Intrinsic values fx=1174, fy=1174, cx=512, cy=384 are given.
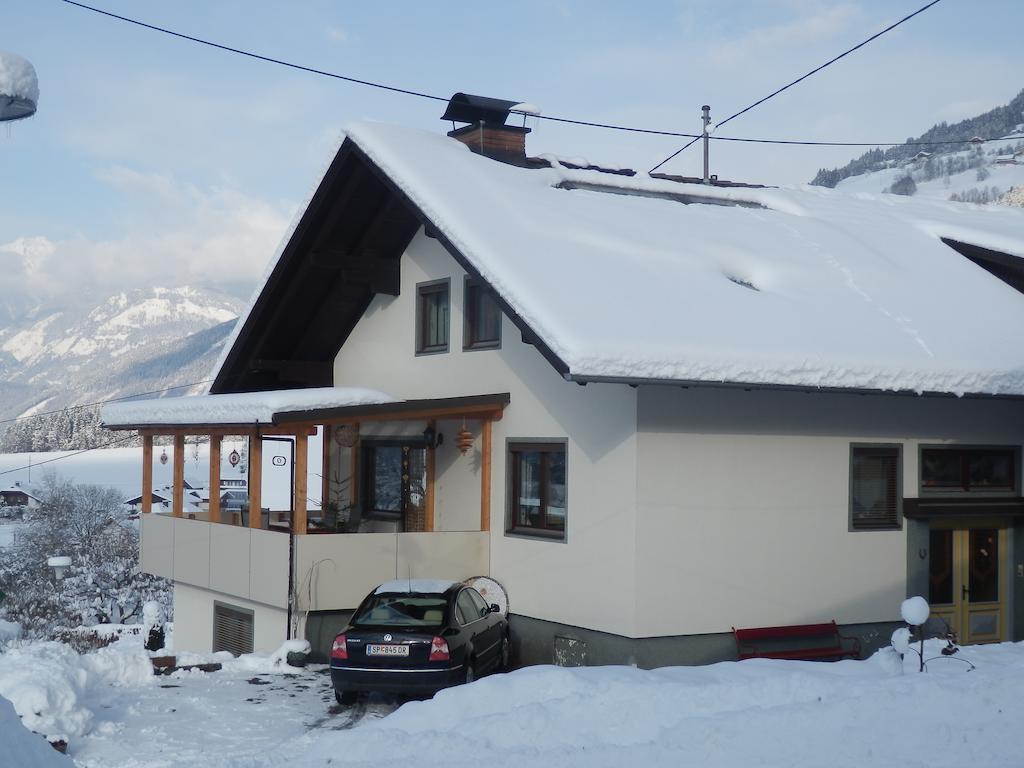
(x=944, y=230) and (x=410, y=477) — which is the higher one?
(x=944, y=230)

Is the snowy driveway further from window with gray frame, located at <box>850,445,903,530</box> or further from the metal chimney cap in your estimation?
the metal chimney cap

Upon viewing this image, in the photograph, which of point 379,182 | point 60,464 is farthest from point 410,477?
point 60,464

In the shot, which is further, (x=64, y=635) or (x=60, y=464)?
(x=60, y=464)

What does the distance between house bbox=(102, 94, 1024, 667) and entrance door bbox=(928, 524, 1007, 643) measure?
39 mm

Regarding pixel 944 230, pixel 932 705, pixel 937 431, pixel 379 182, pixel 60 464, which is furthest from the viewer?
pixel 60 464

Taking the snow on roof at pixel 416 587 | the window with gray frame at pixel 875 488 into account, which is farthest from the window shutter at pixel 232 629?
the window with gray frame at pixel 875 488

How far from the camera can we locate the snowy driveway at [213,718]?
37.0ft

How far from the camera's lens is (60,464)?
520ft

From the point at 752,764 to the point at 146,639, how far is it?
40.6ft

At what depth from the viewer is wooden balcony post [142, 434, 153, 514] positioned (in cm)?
2058

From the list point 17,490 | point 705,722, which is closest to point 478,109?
point 705,722

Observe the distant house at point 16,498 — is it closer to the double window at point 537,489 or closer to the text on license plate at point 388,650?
the double window at point 537,489

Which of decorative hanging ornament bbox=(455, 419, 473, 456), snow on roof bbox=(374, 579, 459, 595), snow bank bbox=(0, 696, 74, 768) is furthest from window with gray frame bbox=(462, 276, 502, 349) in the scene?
snow bank bbox=(0, 696, 74, 768)

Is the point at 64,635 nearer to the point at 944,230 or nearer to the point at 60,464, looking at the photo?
the point at 944,230
